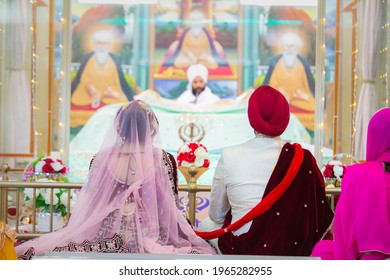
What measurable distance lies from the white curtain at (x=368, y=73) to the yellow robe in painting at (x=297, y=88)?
1.41 m

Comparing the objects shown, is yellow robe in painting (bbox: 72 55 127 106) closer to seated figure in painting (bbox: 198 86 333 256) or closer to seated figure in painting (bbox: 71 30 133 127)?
seated figure in painting (bbox: 71 30 133 127)

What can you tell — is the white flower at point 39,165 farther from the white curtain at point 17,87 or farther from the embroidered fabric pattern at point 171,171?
the white curtain at point 17,87

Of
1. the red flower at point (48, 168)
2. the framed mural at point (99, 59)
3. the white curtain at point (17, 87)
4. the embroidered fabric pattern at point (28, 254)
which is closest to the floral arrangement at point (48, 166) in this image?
the red flower at point (48, 168)

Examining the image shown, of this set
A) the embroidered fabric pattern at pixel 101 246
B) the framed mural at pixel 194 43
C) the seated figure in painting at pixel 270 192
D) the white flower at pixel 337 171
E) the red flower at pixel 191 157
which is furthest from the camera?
the framed mural at pixel 194 43

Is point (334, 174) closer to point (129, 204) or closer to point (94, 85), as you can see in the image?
point (129, 204)

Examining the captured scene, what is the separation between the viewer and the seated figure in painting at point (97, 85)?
42.2ft

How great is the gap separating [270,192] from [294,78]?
817 centimetres

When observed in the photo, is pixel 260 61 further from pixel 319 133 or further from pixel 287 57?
pixel 319 133

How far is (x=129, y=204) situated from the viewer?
4.91 m

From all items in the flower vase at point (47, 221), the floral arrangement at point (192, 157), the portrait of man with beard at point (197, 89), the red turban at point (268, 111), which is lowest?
the flower vase at point (47, 221)

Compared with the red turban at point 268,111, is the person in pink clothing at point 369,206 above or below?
below

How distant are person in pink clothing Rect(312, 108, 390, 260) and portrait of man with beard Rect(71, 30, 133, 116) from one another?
907 cm

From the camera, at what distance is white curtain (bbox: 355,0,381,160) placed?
11.2 metres

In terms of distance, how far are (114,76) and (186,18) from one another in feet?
5.03
